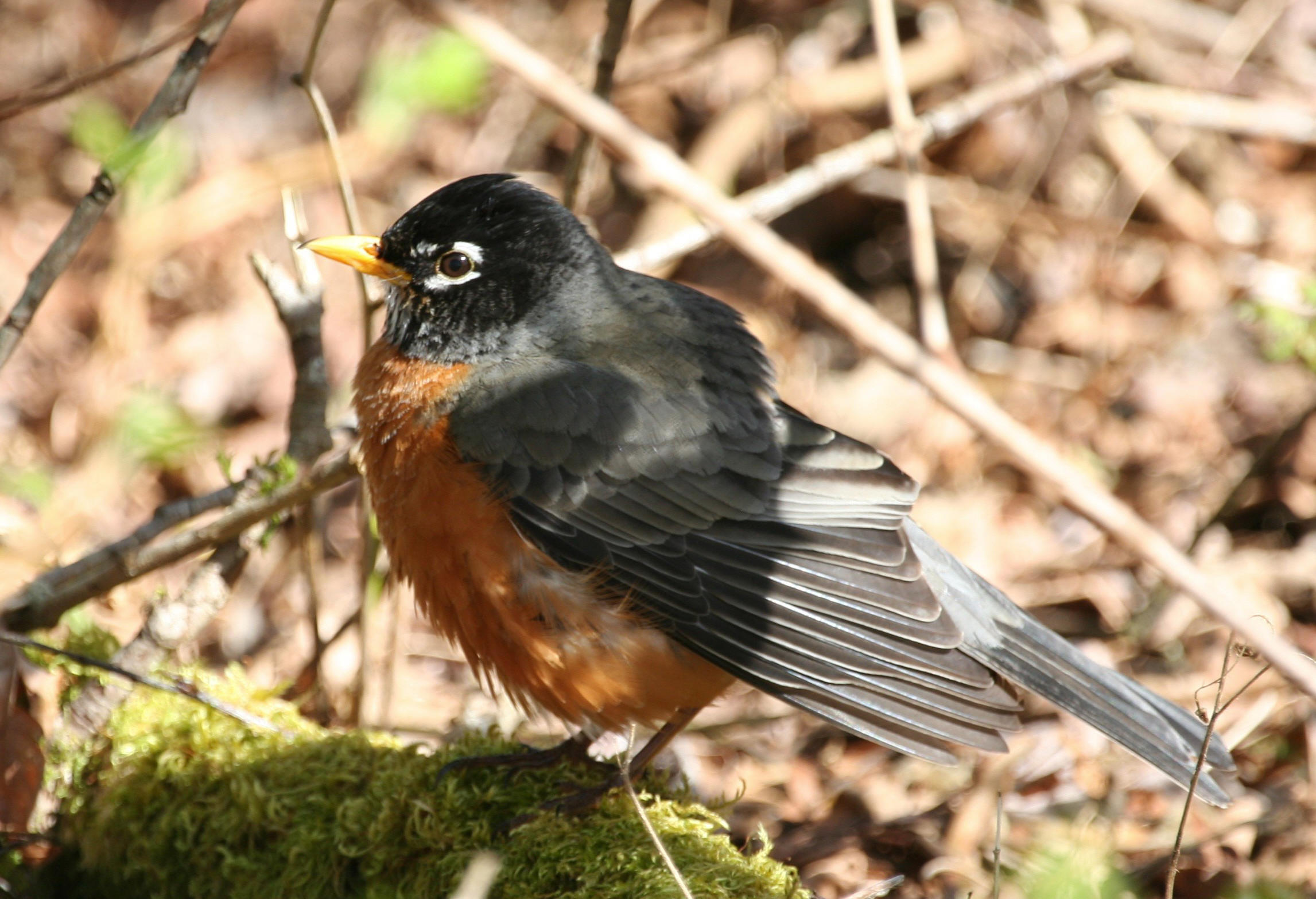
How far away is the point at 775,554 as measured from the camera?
3713 mm

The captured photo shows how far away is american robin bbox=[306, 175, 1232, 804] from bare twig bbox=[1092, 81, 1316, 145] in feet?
15.6

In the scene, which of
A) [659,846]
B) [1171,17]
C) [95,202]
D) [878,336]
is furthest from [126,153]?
[1171,17]

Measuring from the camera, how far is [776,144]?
25.9 feet

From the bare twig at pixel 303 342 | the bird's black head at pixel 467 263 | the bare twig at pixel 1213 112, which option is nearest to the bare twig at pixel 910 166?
the bird's black head at pixel 467 263

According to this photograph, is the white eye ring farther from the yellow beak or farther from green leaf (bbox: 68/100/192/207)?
green leaf (bbox: 68/100/192/207)

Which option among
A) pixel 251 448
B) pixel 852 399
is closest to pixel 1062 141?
pixel 852 399

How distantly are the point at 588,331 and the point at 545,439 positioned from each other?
1.77 feet

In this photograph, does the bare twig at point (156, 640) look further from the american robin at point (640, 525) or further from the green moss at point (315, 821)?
the american robin at point (640, 525)

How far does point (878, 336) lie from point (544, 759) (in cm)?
214

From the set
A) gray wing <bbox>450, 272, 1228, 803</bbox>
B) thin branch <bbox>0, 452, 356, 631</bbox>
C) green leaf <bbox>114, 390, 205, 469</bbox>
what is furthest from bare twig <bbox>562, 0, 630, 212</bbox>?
green leaf <bbox>114, 390, 205, 469</bbox>

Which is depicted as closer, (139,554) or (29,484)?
(29,484)

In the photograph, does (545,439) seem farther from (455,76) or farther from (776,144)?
(776,144)

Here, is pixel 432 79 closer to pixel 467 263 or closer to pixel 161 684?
pixel 467 263

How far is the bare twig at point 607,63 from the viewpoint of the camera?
4453 millimetres
